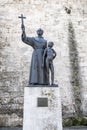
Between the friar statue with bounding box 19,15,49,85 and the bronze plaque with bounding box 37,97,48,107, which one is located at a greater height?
the friar statue with bounding box 19,15,49,85

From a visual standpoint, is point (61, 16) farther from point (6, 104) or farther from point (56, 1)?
point (6, 104)

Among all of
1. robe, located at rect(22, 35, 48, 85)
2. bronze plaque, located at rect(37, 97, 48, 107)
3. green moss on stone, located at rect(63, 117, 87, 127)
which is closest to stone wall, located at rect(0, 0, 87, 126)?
green moss on stone, located at rect(63, 117, 87, 127)

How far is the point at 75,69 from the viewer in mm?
14461

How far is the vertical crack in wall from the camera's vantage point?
13.9 m

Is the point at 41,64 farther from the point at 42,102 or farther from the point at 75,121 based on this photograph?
the point at 75,121

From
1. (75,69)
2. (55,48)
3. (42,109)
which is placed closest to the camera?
(42,109)

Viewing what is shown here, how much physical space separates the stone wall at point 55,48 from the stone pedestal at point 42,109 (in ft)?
17.1

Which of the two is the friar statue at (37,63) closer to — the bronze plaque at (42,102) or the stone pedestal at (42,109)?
the stone pedestal at (42,109)

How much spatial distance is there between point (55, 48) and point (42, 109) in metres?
7.13

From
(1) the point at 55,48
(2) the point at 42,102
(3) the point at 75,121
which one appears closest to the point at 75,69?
(1) the point at 55,48

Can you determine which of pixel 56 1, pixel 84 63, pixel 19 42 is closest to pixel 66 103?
pixel 84 63

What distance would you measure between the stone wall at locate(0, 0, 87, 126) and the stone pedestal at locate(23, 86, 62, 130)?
5200mm

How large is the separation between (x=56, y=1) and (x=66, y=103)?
5474 millimetres

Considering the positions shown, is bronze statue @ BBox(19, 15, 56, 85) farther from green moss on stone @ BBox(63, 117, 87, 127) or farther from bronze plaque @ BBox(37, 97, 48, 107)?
green moss on stone @ BBox(63, 117, 87, 127)
